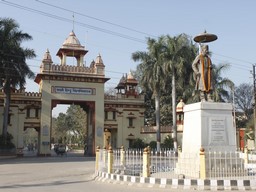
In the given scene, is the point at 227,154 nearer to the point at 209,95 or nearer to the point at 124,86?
the point at 209,95

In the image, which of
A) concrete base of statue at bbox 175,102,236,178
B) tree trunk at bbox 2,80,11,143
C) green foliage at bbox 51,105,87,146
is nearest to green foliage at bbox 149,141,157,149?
tree trunk at bbox 2,80,11,143

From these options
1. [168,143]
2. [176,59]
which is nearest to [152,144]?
[168,143]

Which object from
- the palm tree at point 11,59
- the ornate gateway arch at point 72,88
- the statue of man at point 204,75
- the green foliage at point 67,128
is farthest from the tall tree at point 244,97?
the statue of man at point 204,75

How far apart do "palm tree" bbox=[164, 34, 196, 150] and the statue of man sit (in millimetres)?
20738

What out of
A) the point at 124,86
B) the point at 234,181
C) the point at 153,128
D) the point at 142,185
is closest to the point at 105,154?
the point at 142,185

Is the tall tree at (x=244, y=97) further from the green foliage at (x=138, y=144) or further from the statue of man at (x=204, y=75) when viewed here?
the statue of man at (x=204, y=75)

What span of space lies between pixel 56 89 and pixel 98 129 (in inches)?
250

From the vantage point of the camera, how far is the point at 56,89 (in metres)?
38.2

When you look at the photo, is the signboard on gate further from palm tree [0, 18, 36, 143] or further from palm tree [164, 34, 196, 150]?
palm tree [164, 34, 196, 150]

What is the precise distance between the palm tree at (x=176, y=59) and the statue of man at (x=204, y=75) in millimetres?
20738

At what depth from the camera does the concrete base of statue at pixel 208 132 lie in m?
13.1

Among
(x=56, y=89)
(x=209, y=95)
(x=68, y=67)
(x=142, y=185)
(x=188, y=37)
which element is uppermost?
(x=188, y=37)

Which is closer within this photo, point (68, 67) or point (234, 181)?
point (234, 181)

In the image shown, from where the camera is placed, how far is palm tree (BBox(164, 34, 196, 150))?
117 feet
